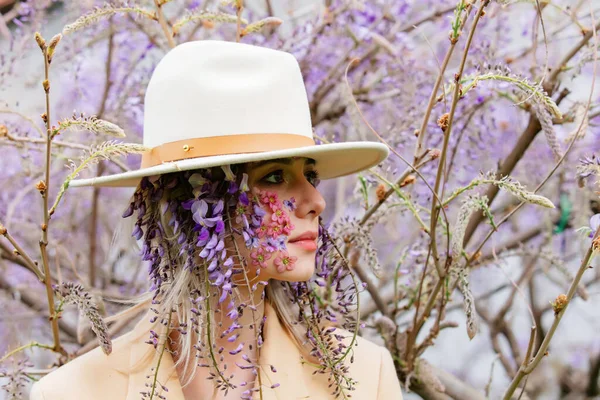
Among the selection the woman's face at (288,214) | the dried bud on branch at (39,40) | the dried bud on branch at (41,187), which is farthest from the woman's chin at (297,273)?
the dried bud on branch at (39,40)

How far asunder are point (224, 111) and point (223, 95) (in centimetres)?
3

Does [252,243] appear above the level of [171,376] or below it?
above

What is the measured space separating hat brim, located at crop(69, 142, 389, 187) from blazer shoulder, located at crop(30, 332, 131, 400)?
42 cm

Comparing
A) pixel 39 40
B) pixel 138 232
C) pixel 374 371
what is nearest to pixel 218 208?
pixel 138 232

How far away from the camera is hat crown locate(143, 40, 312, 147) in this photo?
1471mm

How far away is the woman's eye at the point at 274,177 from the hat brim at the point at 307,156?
0.25ft

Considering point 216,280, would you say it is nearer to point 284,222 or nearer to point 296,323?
point 284,222

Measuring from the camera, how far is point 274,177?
4.96 feet

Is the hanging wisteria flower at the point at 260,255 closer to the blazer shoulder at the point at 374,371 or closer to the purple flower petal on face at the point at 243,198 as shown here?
the purple flower petal on face at the point at 243,198

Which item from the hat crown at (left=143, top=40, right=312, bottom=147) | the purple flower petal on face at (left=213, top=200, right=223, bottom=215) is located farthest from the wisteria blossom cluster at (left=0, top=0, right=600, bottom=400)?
the hat crown at (left=143, top=40, right=312, bottom=147)

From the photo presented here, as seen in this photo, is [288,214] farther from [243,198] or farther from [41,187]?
[41,187]

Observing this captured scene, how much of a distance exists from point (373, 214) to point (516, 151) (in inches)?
16.5

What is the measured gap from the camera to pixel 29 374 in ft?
5.54

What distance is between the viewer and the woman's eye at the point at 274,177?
1509mm
